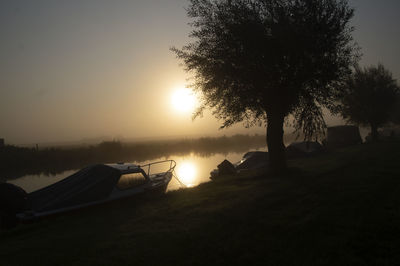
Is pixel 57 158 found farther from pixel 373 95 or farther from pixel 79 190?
pixel 373 95

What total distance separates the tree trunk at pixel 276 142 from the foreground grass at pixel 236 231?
15.3ft

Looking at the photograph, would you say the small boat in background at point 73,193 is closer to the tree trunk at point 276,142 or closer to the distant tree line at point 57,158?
the tree trunk at point 276,142

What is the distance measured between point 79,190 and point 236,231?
7556 mm

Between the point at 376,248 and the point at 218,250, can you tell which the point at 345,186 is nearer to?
the point at 376,248

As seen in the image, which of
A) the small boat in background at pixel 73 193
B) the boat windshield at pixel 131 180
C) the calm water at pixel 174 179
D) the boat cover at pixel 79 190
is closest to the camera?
the small boat in background at pixel 73 193

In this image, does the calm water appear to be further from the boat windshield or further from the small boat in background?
the small boat in background

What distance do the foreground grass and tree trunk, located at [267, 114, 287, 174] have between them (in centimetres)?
467

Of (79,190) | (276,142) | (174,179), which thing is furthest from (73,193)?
(174,179)

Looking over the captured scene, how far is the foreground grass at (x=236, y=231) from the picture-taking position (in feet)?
20.2

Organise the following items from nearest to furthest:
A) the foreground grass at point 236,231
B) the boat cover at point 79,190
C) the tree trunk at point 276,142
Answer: the foreground grass at point 236,231
the boat cover at point 79,190
the tree trunk at point 276,142

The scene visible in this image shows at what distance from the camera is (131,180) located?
13.7 meters

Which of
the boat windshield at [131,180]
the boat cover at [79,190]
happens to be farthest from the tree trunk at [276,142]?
the boat cover at [79,190]

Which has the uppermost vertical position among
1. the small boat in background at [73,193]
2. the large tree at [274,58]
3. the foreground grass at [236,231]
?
the large tree at [274,58]

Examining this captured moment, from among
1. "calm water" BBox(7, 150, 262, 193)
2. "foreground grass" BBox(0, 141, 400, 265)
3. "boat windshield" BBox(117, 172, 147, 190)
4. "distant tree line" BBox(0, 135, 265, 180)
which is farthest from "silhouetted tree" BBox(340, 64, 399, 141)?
"distant tree line" BBox(0, 135, 265, 180)
